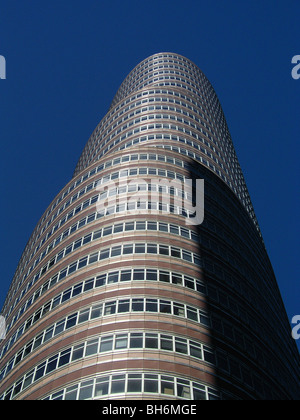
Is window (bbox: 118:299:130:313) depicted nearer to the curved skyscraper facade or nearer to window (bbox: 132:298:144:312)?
the curved skyscraper facade

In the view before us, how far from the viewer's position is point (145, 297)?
173 ft

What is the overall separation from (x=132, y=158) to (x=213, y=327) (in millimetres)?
28089

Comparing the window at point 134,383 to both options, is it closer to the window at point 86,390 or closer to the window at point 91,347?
the window at point 86,390

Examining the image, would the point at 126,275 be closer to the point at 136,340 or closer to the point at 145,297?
the point at 145,297

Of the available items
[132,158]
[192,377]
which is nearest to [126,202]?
[132,158]

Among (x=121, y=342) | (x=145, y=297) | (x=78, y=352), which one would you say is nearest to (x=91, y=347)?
(x=78, y=352)

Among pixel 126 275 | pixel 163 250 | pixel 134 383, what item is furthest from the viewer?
pixel 163 250

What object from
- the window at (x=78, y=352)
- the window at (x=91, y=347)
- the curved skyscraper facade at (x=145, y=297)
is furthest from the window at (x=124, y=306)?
the window at (x=78, y=352)

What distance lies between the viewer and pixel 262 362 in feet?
183

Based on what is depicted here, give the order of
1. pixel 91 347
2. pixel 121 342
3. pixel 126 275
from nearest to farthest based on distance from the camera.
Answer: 1. pixel 121 342
2. pixel 91 347
3. pixel 126 275

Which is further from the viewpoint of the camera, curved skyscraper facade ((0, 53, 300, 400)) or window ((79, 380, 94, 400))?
curved skyscraper facade ((0, 53, 300, 400))

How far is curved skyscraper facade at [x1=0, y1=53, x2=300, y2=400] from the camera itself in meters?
47.1

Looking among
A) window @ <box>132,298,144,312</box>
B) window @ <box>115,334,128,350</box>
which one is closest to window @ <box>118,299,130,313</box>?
window @ <box>132,298,144,312</box>

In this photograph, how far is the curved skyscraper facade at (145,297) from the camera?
155ft
